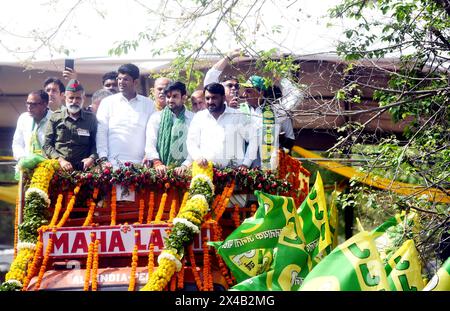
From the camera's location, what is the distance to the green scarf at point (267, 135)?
8414 mm

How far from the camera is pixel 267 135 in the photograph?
8.62 meters

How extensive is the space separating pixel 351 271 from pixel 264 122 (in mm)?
3232

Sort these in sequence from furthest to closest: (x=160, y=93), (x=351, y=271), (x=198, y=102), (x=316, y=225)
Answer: (x=198, y=102) < (x=160, y=93) < (x=316, y=225) < (x=351, y=271)

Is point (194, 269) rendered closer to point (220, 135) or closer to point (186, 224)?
point (186, 224)

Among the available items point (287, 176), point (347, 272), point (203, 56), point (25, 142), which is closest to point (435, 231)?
point (287, 176)

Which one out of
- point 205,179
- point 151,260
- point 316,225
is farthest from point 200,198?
point 316,225

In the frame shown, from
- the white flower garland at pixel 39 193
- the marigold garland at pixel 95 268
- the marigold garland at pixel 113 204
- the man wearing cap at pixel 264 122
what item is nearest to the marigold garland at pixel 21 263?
the white flower garland at pixel 39 193

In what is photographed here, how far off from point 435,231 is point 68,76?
452cm

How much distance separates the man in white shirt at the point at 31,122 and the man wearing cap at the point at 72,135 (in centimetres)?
61

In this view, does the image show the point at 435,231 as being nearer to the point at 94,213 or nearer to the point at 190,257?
the point at 190,257

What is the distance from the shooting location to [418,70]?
8.94m

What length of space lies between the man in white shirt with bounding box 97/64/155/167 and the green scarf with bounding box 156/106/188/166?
269 millimetres

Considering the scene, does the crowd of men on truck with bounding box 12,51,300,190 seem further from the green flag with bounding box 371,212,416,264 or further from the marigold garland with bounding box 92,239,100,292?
the green flag with bounding box 371,212,416,264
